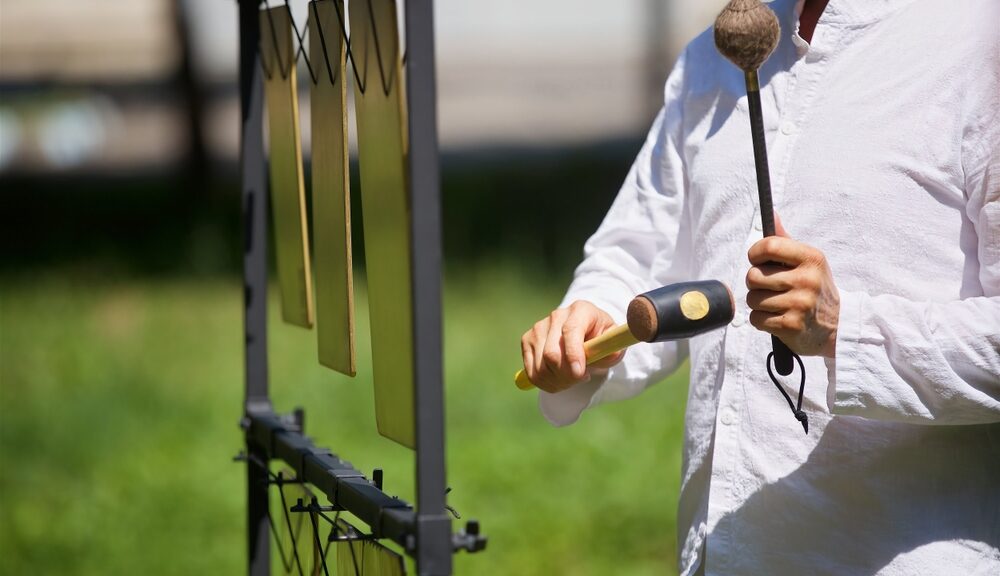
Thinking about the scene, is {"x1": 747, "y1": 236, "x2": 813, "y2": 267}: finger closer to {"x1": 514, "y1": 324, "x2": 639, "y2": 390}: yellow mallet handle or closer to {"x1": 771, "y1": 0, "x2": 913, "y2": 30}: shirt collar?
{"x1": 514, "y1": 324, "x2": 639, "y2": 390}: yellow mallet handle

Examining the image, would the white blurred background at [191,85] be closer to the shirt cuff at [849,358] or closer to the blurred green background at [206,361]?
the blurred green background at [206,361]

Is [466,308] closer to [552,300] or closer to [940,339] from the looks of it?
[552,300]

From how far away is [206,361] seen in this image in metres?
5.74

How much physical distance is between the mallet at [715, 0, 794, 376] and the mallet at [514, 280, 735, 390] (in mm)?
88

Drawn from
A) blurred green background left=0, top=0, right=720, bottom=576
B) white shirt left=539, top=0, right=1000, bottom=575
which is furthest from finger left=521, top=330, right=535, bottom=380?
blurred green background left=0, top=0, right=720, bottom=576

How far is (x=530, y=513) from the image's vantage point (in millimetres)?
4035

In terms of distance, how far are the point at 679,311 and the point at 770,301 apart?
102mm

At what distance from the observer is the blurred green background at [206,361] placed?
4012 millimetres

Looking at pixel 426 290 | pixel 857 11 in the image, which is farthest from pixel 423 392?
pixel 857 11

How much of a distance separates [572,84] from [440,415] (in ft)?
53.9

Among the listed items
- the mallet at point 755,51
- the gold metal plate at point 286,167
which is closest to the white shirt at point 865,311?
the mallet at point 755,51

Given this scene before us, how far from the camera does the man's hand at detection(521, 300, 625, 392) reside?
1.43 meters

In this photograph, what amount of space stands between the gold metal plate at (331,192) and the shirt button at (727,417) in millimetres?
451

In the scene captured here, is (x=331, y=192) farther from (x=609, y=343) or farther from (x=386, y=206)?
(x=609, y=343)
